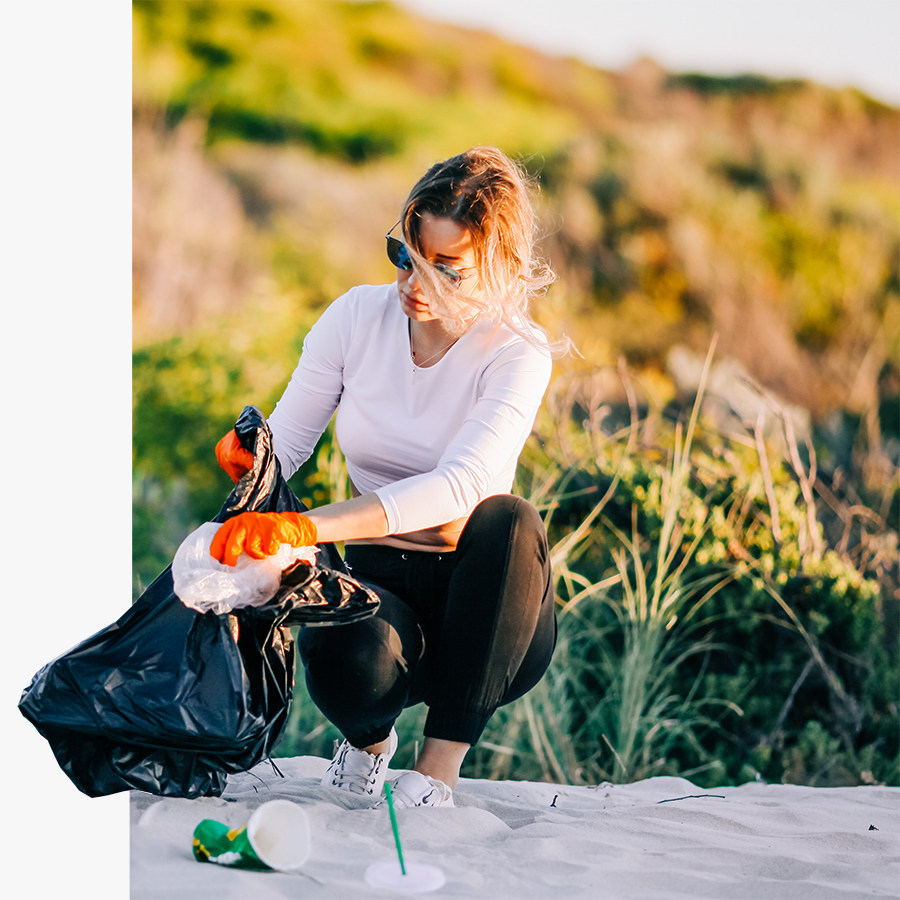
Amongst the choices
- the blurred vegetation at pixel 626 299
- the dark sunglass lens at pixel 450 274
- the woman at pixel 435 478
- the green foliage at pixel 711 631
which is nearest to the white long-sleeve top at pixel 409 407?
the woman at pixel 435 478

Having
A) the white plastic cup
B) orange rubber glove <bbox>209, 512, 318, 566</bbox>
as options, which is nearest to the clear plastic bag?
orange rubber glove <bbox>209, 512, 318, 566</bbox>

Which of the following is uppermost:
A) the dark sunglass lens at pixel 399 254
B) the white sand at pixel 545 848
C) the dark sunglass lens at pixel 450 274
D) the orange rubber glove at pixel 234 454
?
the dark sunglass lens at pixel 399 254

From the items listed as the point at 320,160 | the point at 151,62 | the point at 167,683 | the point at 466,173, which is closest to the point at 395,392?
the point at 466,173

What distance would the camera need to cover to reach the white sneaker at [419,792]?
170cm

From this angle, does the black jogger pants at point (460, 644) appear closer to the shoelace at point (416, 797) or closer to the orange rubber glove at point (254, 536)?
the shoelace at point (416, 797)

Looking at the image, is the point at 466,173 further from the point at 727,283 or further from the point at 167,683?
the point at 727,283

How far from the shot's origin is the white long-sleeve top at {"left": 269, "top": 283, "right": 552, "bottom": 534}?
1702 mm

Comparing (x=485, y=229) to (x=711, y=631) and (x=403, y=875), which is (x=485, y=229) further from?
(x=711, y=631)

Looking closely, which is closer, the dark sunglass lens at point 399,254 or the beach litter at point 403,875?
the beach litter at point 403,875

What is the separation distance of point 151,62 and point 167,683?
2487mm

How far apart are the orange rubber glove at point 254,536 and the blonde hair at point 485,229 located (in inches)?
21.7

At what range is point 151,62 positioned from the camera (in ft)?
10.4

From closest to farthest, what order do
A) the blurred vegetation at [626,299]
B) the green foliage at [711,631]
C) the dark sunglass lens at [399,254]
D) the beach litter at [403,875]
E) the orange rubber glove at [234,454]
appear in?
the beach litter at [403,875]
the orange rubber glove at [234,454]
the dark sunglass lens at [399,254]
the green foliage at [711,631]
the blurred vegetation at [626,299]

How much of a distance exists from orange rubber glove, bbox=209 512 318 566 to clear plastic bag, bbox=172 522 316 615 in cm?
2
